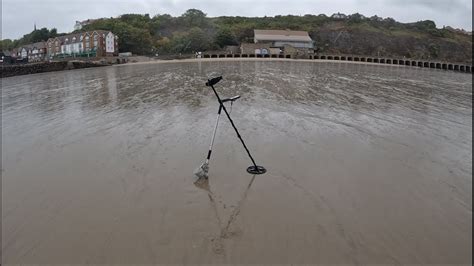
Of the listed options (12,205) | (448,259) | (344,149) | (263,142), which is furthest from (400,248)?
(12,205)

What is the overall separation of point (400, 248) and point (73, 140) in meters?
8.17

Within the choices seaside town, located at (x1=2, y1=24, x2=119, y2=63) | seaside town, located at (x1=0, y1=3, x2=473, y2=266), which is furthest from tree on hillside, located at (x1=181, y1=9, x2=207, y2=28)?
seaside town, located at (x1=0, y1=3, x2=473, y2=266)

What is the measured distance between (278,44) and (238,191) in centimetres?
9157

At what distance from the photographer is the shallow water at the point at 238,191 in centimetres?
440

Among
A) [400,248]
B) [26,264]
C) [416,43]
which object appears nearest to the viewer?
[26,264]

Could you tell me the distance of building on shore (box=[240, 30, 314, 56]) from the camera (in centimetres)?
8750

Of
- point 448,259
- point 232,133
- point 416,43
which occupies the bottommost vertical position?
point 448,259

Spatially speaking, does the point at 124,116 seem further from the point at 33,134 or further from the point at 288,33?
the point at 288,33

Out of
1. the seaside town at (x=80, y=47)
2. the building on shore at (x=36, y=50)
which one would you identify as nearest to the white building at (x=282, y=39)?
the seaside town at (x=80, y=47)

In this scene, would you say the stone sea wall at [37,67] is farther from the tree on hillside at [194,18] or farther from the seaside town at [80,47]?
the tree on hillside at [194,18]

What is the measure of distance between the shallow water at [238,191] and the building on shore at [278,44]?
77.7 meters

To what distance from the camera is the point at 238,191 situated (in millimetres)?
6047

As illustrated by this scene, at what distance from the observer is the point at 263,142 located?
9.09 meters

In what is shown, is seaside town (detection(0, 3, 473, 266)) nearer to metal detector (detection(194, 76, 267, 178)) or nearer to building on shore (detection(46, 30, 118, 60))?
metal detector (detection(194, 76, 267, 178))
